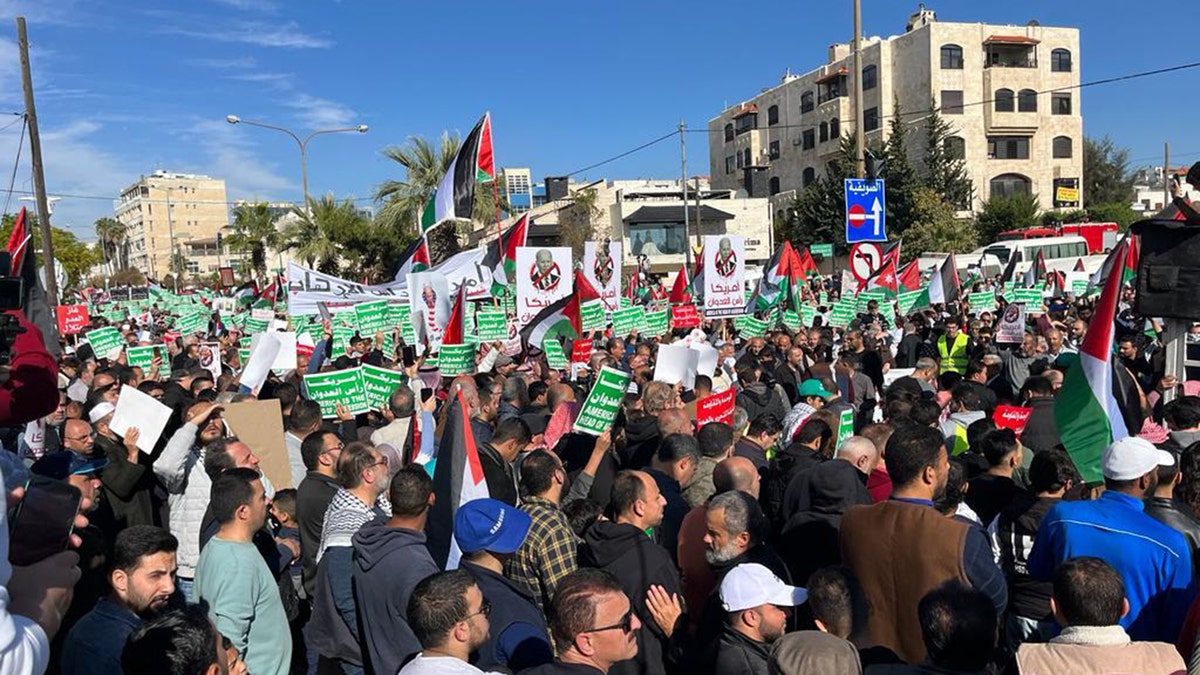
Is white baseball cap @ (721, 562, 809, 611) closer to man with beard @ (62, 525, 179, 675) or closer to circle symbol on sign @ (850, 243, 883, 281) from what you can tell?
man with beard @ (62, 525, 179, 675)

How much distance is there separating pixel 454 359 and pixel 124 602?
255 inches

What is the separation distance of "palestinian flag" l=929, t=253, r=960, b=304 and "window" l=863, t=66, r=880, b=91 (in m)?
49.2

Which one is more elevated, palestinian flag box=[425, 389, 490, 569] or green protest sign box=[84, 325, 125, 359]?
green protest sign box=[84, 325, 125, 359]

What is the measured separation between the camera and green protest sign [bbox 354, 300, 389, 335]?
13.2 metres

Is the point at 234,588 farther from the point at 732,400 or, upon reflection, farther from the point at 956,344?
the point at 956,344

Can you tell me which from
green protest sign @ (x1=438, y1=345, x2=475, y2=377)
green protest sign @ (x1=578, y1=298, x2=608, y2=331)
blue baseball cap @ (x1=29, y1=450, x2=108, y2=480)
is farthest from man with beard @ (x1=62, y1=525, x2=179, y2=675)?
green protest sign @ (x1=578, y1=298, x2=608, y2=331)

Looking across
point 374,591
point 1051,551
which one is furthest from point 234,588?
point 1051,551

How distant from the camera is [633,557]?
421 cm

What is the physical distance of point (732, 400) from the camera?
7609mm

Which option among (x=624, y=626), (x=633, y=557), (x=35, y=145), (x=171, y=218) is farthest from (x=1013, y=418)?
(x=171, y=218)

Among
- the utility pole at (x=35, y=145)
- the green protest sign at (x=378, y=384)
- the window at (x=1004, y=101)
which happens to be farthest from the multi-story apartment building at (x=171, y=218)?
the green protest sign at (x=378, y=384)

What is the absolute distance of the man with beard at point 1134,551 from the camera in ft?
12.8

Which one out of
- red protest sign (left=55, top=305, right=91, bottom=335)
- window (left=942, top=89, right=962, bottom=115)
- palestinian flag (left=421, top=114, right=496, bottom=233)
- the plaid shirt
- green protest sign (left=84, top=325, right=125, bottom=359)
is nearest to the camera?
the plaid shirt

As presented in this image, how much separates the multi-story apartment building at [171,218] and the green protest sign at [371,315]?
129085 millimetres
